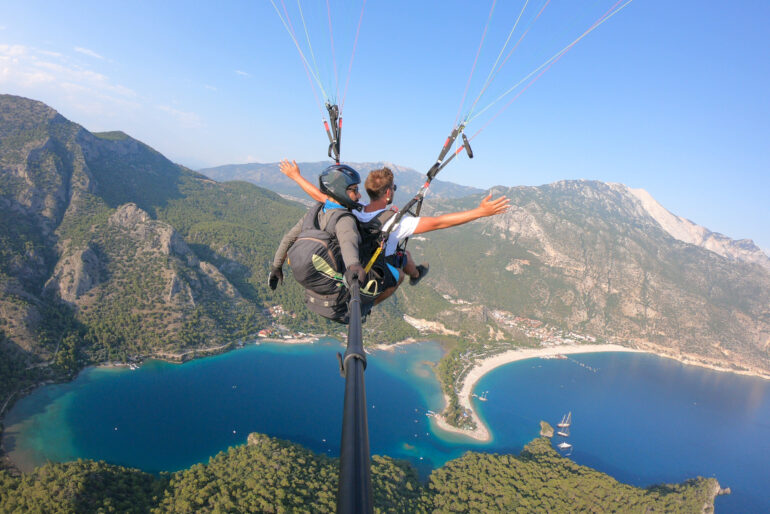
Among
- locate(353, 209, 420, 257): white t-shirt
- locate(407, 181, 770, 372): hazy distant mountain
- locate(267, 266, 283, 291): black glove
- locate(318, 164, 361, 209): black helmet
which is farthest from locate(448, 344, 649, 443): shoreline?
locate(318, 164, 361, 209): black helmet

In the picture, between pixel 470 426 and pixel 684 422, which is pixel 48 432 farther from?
pixel 684 422

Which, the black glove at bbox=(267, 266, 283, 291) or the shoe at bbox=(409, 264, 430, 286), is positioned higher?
the shoe at bbox=(409, 264, 430, 286)

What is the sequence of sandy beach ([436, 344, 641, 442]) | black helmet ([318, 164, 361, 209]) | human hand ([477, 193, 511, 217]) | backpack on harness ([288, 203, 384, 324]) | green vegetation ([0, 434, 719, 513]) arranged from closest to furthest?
backpack on harness ([288, 203, 384, 324]), human hand ([477, 193, 511, 217]), black helmet ([318, 164, 361, 209]), green vegetation ([0, 434, 719, 513]), sandy beach ([436, 344, 641, 442])

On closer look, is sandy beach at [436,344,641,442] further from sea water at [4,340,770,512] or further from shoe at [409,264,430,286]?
shoe at [409,264,430,286]

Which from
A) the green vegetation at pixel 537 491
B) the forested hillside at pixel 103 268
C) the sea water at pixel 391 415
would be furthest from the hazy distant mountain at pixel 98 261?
the green vegetation at pixel 537 491

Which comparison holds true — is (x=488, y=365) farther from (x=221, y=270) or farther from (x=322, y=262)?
(x=322, y=262)
